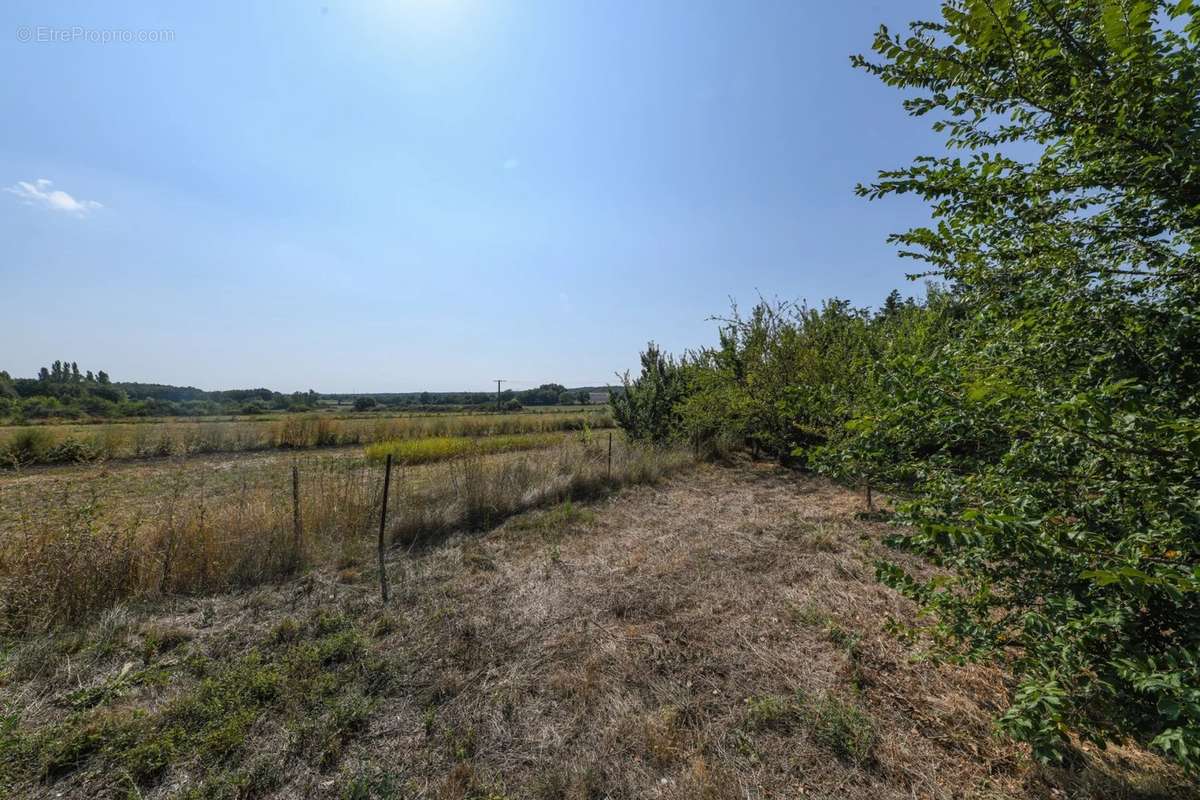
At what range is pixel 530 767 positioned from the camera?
2.21 m

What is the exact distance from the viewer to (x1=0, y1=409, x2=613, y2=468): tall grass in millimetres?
13727

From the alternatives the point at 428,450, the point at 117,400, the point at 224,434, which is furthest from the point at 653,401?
the point at 117,400

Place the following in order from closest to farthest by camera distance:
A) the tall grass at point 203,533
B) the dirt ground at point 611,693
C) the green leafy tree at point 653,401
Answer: the dirt ground at point 611,693 < the tall grass at point 203,533 < the green leafy tree at point 653,401

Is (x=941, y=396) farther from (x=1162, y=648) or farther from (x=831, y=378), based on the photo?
(x=831, y=378)

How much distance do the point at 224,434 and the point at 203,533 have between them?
16.7m

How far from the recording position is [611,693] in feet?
8.85

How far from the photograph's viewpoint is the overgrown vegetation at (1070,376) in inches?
51.2

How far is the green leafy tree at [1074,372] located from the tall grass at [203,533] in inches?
227

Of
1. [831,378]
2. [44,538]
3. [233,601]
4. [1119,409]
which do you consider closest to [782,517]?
[831,378]

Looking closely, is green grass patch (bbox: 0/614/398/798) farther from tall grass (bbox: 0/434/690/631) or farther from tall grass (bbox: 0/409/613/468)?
tall grass (bbox: 0/409/613/468)

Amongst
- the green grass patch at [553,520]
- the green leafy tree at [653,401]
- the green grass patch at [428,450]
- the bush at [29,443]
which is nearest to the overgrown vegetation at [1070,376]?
the green grass patch at [553,520]

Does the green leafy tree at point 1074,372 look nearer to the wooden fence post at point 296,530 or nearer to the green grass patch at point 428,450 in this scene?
the wooden fence post at point 296,530

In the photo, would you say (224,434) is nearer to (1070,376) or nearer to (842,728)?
(842,728)

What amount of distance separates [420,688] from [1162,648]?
365cm
